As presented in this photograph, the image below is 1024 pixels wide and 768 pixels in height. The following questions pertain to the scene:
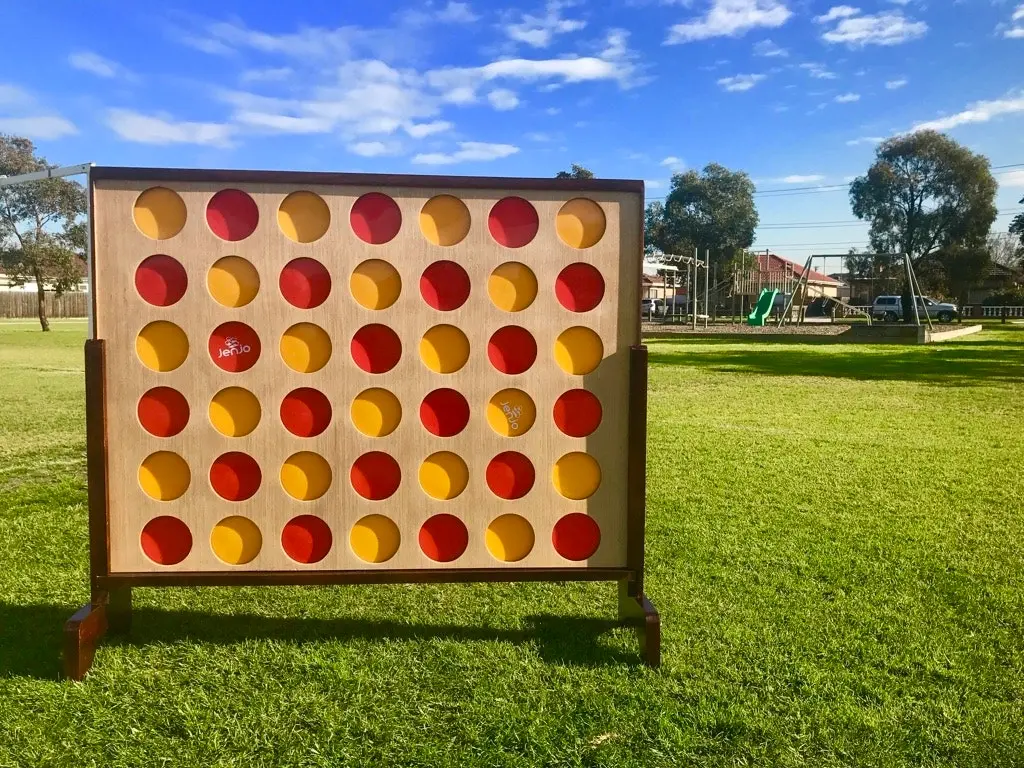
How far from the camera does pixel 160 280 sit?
2367 mm

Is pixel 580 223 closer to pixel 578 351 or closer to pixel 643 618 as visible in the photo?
pixel 578 351

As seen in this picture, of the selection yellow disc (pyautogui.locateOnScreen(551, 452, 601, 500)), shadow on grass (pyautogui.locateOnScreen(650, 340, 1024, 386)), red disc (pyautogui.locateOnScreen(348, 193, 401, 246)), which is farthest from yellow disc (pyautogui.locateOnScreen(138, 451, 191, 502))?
shadow on grass (pyautogui.locateOnScreen(650, 340, 1024, 386))

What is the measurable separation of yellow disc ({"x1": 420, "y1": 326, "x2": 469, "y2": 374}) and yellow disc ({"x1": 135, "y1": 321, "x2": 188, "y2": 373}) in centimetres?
77

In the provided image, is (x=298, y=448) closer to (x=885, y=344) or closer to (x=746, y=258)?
(x=885, y=344)

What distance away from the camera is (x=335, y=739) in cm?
201

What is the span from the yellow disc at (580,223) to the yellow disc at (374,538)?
1113 mm

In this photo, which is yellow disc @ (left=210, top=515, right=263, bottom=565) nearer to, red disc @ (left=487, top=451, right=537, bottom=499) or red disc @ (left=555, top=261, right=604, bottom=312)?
red disc @ (left=487, top=451, right=537, bottom=499)

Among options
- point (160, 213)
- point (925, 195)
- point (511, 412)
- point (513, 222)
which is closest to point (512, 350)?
point (511, 412)

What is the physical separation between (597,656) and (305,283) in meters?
1.57

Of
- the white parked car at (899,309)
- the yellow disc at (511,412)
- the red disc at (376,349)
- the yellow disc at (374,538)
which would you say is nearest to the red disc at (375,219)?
the red disc at (376,349)

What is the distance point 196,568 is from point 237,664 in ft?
1.11

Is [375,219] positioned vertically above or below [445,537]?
above

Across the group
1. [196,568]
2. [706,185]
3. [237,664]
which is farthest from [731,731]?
[706,185]

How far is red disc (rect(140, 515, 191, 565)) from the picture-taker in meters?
2.44
